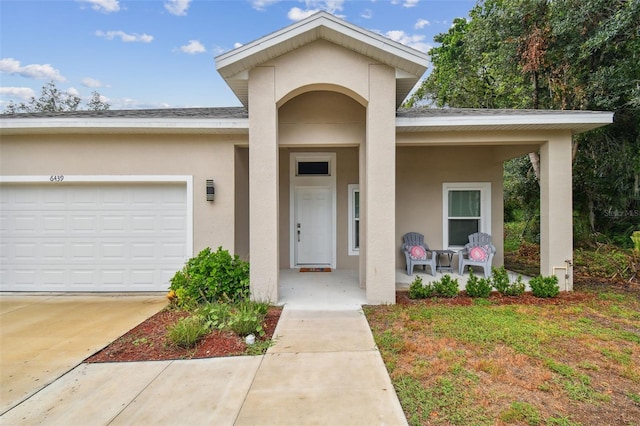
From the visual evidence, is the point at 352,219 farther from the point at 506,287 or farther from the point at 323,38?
the point at 323,38

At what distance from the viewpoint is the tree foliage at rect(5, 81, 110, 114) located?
69.7ft

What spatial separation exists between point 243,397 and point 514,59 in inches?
481

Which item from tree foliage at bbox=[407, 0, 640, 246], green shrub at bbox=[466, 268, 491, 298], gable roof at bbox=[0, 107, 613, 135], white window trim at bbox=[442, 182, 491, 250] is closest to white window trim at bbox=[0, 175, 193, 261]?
gable roof at bbox=[0, 107, 613, 135]

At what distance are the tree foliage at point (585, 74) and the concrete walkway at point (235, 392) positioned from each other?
935 centimetres

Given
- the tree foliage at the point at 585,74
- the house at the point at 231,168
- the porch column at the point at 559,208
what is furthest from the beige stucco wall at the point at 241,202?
the tree foliage at the point at 585,74

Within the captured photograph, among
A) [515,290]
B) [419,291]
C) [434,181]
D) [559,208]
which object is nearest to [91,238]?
[419,291]

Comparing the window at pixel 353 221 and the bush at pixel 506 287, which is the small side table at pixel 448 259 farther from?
the window at pixel 353 221

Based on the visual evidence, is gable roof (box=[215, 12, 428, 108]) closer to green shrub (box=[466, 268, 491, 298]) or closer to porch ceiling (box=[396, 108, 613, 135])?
porch ceiling (box=[396, 108, 613, 135])

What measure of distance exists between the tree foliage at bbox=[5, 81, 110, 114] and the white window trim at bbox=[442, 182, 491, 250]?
2280 cm

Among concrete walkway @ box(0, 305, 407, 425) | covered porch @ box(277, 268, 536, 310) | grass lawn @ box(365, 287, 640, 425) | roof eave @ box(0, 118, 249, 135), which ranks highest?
roof eave @ box(0, 118, 249, 135)

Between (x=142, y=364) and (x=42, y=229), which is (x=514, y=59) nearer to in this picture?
(x=142, y=364)

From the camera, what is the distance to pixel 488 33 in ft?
35.2

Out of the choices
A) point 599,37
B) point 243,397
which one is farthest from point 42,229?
point 599,37

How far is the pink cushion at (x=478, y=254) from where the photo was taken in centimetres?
693
